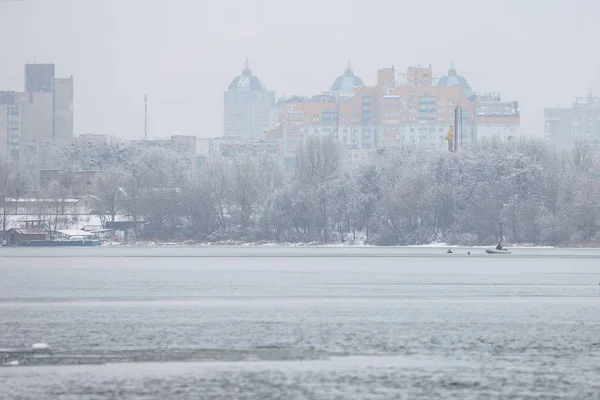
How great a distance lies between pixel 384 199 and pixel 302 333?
78.7 meters

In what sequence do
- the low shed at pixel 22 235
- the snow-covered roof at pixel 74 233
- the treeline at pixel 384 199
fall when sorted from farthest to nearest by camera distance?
the snow-covered roof at pixel 74 233 < the low shed at pixel 22 235 < the treeline at pixel 384 199

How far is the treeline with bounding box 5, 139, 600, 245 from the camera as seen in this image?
118 meters

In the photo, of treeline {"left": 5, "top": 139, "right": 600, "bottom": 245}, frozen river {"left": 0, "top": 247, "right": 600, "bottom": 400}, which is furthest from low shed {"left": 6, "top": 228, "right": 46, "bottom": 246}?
frozen river {"left": 0, "top": 247, "right": 600, "bottom": 400}

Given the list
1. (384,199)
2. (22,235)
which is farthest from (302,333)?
(22,235)

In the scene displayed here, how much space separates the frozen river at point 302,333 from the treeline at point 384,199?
2929 cm

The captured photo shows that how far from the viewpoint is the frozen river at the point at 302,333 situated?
116 ft

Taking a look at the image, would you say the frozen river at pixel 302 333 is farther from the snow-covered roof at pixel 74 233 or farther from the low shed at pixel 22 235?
the snow-covered roof at pixel 74 233

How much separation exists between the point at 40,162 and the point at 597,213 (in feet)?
304

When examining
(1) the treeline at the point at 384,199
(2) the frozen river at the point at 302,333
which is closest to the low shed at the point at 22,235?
(1) the treeline at the point at 384,199

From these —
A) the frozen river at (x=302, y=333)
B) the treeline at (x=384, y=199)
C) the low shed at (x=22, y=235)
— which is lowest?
the frozen river at (x=302, y=333)

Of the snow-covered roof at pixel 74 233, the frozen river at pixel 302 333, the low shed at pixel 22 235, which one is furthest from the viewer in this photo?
the snow-covered roof at pixel 74 233

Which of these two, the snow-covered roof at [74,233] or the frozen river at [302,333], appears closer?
the frozen river at [302,333]

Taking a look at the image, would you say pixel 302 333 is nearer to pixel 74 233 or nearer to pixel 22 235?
pixel 22 235

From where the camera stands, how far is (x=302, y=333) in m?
47.1
